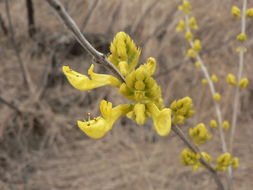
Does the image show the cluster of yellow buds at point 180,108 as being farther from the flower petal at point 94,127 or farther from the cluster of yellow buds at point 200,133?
the flower petal at point 94,127

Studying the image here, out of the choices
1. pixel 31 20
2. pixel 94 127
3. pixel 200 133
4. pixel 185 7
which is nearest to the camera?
pixel 94 127

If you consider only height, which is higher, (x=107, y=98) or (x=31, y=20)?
(x=31, y=20)

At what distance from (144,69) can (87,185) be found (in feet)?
7.82

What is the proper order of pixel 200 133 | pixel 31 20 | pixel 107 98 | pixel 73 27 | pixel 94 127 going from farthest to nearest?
pixel 107 98 < pixel 31 20 < pixel 200 133 < pixel 94 127 < pixel 73 27

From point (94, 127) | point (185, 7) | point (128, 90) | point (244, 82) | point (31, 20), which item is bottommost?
point (94, 127)

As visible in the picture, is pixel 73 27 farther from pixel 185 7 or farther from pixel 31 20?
pixel 31 20

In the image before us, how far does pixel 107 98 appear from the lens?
11.6 feet

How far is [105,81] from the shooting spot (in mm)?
847

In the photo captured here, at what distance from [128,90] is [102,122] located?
11 cm

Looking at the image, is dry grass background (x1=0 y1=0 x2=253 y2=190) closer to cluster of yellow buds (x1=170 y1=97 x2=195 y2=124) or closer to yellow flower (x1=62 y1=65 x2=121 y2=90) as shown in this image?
cluster of yellow buds (x1=170 y1=97 x2=195 y2=124)

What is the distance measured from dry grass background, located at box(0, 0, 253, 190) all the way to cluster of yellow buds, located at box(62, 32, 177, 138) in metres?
2.23

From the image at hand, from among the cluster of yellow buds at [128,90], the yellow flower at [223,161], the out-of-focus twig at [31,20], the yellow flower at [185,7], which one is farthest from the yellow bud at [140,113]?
the out-of-focus twig at [31,20]

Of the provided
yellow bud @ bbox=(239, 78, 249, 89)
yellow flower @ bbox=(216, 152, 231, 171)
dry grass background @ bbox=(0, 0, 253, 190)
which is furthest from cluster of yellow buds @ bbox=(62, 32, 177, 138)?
dry grass background @ bbox=(0, 0, 253, 190)

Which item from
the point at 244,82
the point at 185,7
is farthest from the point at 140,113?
the point at 185,7
